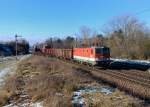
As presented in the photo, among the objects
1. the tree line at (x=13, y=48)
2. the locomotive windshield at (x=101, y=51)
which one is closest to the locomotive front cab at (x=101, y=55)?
the locomotive windshield at (x=101, y=51)

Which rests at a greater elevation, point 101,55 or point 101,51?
point 101,51

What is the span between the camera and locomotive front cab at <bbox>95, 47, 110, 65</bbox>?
35156 millimetres

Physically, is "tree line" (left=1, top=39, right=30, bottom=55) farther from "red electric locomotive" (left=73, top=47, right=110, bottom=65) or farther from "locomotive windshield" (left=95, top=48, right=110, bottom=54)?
"locomotive windshield" (left=95, top=48, right=110, bottom=54)

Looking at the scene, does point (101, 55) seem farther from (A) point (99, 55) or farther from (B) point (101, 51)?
(B) point (101, 51)

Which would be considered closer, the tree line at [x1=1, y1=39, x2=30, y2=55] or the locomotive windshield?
the locomotive windshield

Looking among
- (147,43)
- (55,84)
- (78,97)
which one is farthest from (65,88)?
(147,43)

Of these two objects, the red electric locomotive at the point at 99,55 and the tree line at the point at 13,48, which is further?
the tree line at the point at 13,48

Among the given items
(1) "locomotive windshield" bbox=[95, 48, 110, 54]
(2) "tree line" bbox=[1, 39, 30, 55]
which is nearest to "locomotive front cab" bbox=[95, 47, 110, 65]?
(1) "locomotive windshield" bbox=[95, 48, 110, 54]

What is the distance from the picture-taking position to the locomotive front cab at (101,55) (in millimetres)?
35156

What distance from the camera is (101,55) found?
116 feet

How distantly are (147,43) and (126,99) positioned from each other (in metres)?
47.5

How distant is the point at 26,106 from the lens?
13.8m

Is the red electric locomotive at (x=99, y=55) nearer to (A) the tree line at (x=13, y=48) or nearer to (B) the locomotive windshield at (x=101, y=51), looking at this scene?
(B) the locomotive windshield at (x=101, y=51)

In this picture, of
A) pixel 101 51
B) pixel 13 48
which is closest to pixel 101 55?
pixel 101 51
